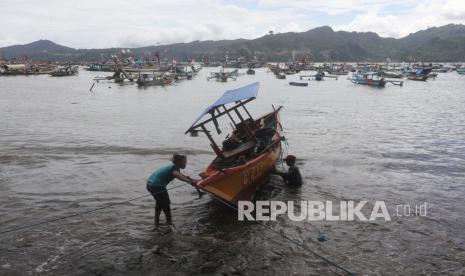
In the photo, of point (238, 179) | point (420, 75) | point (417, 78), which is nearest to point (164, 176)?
point (238, 179)

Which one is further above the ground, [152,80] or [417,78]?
[152,80]

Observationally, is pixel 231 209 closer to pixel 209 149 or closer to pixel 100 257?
Answer: pixel 100 257

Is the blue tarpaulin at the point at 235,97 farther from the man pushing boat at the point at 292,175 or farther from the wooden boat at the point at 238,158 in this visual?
the man pushing boat at the point at 292,175

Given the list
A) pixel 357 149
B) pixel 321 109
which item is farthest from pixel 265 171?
pixel 321 109

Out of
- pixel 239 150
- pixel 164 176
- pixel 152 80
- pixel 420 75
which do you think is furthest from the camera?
pixel 420 75

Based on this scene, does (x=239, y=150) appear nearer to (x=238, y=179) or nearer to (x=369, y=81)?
(x=238, y=179)
